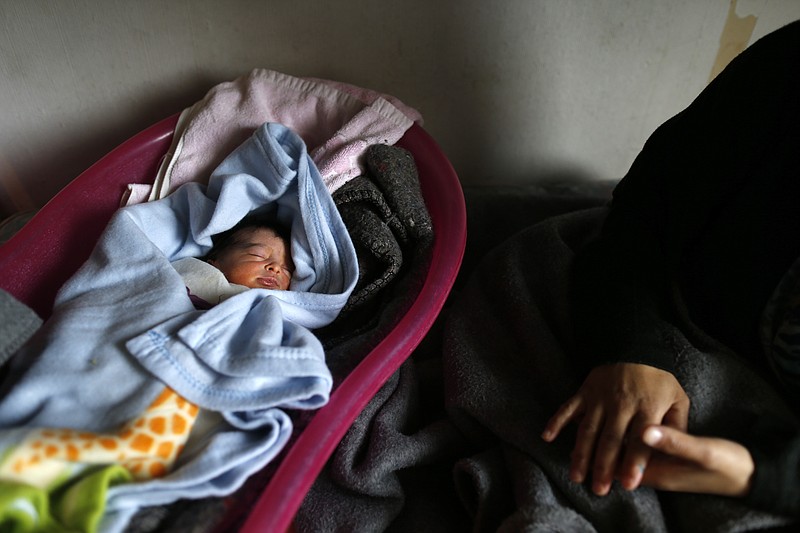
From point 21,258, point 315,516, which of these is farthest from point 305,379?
point 21,258

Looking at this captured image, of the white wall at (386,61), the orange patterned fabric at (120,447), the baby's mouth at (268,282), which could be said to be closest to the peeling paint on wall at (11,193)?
Result: the white wall at (386,61)

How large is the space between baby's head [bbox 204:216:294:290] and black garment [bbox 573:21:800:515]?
17.1 inches

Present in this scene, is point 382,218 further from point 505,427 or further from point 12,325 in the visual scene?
point 12,325

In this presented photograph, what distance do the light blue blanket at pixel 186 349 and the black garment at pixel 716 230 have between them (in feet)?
1.14

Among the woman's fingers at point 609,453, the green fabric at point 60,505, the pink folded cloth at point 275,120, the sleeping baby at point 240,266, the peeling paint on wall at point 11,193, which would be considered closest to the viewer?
the green fabric at point 60,505

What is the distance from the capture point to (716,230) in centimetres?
70

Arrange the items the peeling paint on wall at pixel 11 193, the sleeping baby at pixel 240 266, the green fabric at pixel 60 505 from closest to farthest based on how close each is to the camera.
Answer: the green fabric at pixel 60 505 → the sleeping baby at pixel 240 266 → the peeling paint on wall at pixel 11 193

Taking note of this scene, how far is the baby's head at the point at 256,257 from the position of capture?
89cm

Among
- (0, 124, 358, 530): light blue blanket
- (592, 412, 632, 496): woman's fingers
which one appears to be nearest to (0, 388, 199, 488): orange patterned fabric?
(0, 124, 358, 530): light blue blanket

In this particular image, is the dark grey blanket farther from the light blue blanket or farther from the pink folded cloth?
the pink folded cloth

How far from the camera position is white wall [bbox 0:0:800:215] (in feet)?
3.44

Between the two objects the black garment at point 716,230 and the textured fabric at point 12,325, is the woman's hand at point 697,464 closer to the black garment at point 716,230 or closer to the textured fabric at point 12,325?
the black garment at point 716,230

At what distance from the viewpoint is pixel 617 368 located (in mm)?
677

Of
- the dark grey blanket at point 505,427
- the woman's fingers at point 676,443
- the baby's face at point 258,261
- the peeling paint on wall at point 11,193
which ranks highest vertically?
the peeling paint on wall at point 11,193
